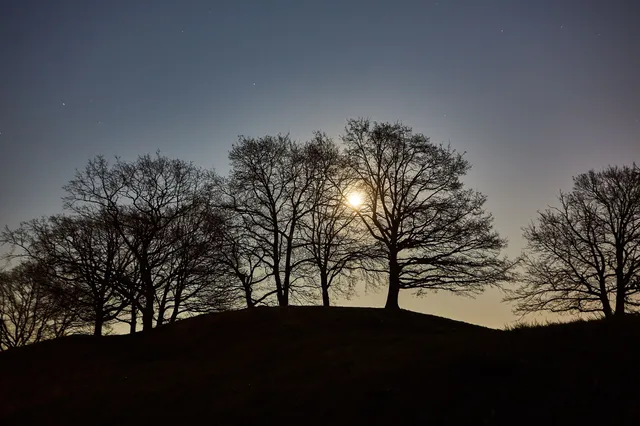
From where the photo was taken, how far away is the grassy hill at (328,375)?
8289 millimetres

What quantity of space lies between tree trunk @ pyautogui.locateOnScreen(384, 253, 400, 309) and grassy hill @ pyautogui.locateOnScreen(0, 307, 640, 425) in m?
4.46

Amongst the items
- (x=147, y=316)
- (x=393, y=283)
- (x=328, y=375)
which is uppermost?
(x=393, y=283)

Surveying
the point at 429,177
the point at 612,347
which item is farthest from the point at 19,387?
the point at 429,177

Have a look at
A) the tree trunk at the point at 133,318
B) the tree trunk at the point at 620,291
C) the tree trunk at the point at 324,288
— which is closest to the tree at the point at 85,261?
the tree trunk at the point at 133,318

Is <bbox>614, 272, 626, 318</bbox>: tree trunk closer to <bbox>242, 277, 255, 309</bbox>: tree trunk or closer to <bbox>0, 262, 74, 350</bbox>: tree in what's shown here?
<bbox>242, 277, 255, 309</bbox>: tree trunk

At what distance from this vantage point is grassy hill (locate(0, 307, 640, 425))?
8.29m

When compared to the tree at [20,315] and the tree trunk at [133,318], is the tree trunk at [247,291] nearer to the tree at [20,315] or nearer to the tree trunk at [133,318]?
the tree trunk at [133,318]

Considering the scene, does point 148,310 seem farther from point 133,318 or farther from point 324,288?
point 324,288

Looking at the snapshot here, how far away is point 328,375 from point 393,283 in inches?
645

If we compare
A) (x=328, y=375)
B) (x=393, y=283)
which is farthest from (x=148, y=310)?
(x=328, y=375)

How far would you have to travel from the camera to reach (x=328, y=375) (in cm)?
1264

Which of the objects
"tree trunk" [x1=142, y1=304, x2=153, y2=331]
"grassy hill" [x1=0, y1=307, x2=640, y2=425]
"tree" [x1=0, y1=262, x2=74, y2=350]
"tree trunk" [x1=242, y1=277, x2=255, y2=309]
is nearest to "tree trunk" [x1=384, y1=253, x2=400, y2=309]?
"grassy hill" [x1=0, y1=307, x2=640, y2=425]

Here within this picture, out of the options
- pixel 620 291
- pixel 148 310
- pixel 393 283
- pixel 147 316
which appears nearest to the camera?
pixel 393 283

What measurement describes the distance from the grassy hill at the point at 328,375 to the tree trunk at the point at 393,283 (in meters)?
4.46
